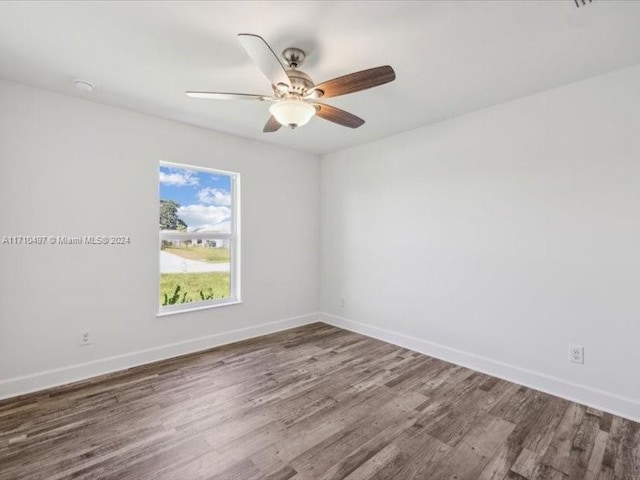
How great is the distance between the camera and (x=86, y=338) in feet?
9.10

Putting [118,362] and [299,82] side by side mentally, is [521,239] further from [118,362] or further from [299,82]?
[118,362]

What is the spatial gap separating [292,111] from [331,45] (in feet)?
1.59

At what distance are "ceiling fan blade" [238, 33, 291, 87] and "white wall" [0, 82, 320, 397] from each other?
76.5 inches

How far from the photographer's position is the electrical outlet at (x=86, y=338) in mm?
2754

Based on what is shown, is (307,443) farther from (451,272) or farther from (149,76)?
(149,76)

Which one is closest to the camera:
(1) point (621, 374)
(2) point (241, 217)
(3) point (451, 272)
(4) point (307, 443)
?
(4) point (307, 443)

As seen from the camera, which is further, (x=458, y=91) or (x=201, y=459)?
(x=458, y=91)

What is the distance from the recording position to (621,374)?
223 centimetres

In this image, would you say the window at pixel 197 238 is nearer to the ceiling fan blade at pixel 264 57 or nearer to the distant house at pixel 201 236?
the distant house at pixel 201 236

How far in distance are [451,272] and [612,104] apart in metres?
1.81

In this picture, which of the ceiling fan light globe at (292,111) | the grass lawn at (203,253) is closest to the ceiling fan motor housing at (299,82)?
the ceiling fan light globe at (292,111)

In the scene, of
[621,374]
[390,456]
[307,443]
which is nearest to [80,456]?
[307,443]

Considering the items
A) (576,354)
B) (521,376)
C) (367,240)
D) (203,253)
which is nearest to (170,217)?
(203,253)

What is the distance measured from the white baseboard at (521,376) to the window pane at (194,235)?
207 cm
